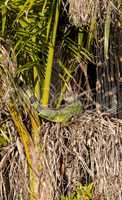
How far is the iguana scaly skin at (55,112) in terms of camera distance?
3.73 meters

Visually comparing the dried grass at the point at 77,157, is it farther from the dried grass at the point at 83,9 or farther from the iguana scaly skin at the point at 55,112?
the dried grass at the point at 83,9

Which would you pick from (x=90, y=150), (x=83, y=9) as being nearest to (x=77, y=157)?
(x=90, y=150)

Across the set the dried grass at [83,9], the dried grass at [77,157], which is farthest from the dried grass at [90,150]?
the dried grass at [83,9]

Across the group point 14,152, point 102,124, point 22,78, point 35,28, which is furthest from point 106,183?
point 35,28

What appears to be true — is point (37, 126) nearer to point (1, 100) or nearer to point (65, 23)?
point (1, 100)

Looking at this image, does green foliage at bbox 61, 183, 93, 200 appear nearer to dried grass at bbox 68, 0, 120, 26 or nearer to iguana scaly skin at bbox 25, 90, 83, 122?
iguana scaly skin at bbox 25, 90, 83, 122

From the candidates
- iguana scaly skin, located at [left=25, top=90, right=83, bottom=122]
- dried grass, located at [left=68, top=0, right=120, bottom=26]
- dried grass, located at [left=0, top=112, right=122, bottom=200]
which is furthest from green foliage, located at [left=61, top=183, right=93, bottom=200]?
dried grass, located at [left=68, top=0, right=120, bottom=26]

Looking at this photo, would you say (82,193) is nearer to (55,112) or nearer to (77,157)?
(77,157)

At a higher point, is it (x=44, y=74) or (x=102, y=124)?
(x=44, y=74)

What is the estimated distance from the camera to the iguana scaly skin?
373cm

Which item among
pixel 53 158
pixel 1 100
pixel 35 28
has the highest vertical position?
pixel 35 28

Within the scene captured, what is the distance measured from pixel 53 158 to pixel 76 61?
722 mm

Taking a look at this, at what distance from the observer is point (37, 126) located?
3756 mm

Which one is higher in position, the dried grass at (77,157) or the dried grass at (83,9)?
the dried grass at (83,9)
